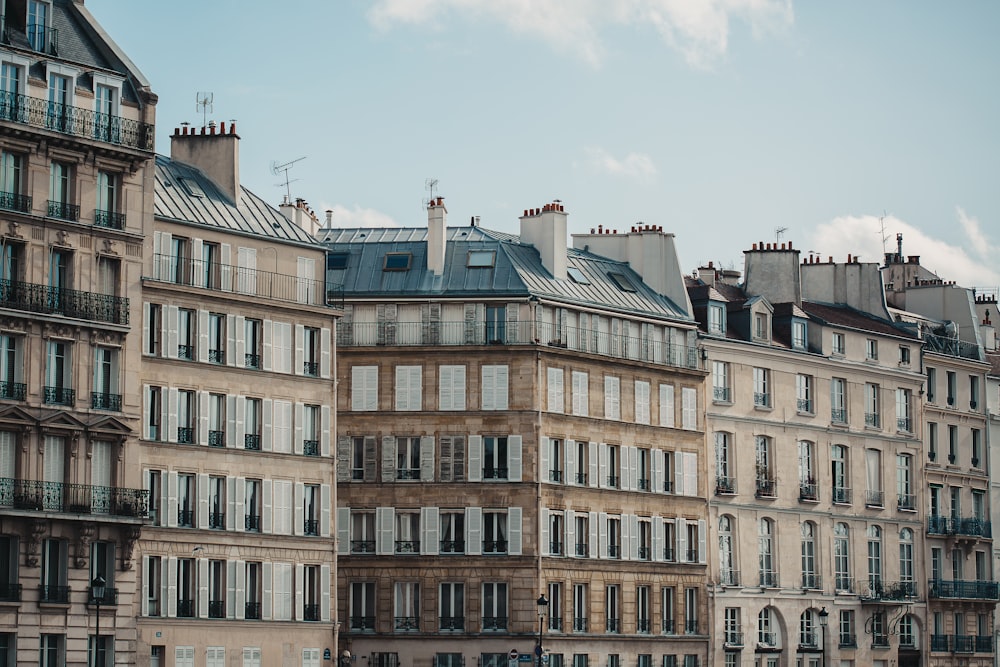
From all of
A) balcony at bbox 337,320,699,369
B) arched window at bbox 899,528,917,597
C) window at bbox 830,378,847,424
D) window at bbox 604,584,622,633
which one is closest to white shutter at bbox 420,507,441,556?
balcony at bbox 337,320,699,369

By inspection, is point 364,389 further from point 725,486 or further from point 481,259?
point 725,486

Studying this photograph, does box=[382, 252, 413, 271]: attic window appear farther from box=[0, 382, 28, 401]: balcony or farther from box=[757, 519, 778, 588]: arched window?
box=[0, 382, 28, 401]: balcony

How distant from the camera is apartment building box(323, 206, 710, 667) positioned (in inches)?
3250

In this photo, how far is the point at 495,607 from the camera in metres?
82.6

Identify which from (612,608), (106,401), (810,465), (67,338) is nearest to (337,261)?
(612,608)

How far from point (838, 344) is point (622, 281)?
11155mm

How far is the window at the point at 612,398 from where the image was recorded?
3398 inches

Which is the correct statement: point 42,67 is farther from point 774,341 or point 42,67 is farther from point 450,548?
point 774,341

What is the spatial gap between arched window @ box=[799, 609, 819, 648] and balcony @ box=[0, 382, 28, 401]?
3812 centimetres

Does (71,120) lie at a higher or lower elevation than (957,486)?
higher

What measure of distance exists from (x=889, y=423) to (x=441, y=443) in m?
23.6

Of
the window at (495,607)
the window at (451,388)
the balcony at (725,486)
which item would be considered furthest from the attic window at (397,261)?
the balcony at (725,486)

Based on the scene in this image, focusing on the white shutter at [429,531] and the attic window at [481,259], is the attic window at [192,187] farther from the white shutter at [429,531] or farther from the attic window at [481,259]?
the white shutter at [429,531]

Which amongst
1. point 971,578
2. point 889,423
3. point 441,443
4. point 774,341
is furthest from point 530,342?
point 971,578
